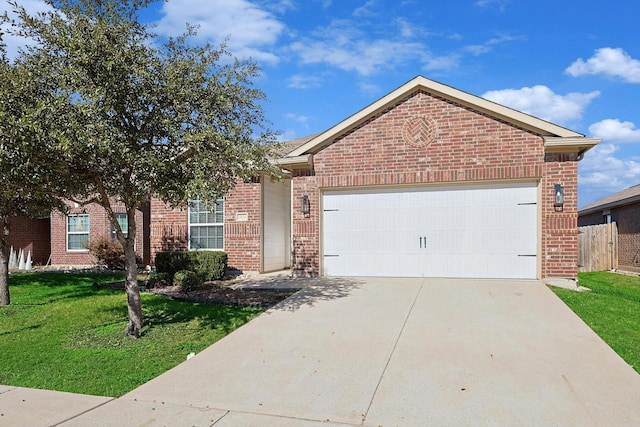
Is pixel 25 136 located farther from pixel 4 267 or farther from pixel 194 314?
pixel 4 267

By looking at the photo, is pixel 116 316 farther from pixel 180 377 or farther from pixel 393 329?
pixel 393 329

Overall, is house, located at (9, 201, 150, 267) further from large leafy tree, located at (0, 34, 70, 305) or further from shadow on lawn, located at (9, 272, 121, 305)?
large leafy tree, located at (0, 34, 70, 305)

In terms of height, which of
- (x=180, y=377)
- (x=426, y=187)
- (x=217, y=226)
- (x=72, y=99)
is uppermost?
(x=72, y=99)

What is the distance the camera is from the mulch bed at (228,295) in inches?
358

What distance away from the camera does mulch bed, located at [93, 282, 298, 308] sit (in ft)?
29.8

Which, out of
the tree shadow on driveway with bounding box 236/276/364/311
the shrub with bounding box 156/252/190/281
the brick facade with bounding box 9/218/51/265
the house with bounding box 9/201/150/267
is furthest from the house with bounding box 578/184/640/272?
the brick facade with bounding box 9/218/51/265

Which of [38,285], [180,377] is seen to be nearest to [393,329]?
[180,377]

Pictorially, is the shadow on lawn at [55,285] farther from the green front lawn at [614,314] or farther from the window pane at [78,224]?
the green front lawn at [614,314]

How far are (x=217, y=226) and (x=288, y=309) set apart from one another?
6.28m

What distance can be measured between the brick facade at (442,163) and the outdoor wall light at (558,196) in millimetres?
102

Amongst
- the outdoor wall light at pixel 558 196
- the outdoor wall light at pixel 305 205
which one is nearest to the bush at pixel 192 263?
the outdoor wall light at pixel 305 205

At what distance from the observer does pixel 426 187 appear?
11.1 meters

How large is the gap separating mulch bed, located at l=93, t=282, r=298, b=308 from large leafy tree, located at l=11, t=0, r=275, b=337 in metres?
2.19

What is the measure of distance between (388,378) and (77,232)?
16.8 metres
